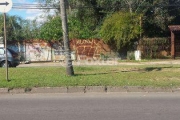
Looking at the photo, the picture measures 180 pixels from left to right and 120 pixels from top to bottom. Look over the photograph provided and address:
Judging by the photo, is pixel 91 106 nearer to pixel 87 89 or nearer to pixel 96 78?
pixel 87 89

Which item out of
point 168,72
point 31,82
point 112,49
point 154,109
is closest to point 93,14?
point 112,49

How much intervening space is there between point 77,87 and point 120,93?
1358mm

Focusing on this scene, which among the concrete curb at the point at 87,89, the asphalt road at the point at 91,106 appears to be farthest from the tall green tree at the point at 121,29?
the asphalt road at the point at 91,106

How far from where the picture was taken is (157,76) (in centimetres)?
1285

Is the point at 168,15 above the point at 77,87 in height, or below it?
above

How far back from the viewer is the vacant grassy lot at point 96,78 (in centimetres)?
1134

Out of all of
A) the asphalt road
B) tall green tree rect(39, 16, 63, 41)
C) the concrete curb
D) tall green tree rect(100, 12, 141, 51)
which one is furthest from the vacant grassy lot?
tall green tree rect(39, 16, 63, 41)

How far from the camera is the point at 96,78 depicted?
12219 millimetres

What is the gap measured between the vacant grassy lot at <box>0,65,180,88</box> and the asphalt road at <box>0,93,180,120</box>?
2.61 feet

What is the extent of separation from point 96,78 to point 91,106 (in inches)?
145

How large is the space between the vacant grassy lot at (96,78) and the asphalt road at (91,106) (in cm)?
80

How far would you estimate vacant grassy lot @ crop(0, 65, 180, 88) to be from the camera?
11336 mm

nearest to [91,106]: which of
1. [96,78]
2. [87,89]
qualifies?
[87,89]

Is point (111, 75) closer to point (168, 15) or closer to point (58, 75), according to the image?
point (58, 75)
